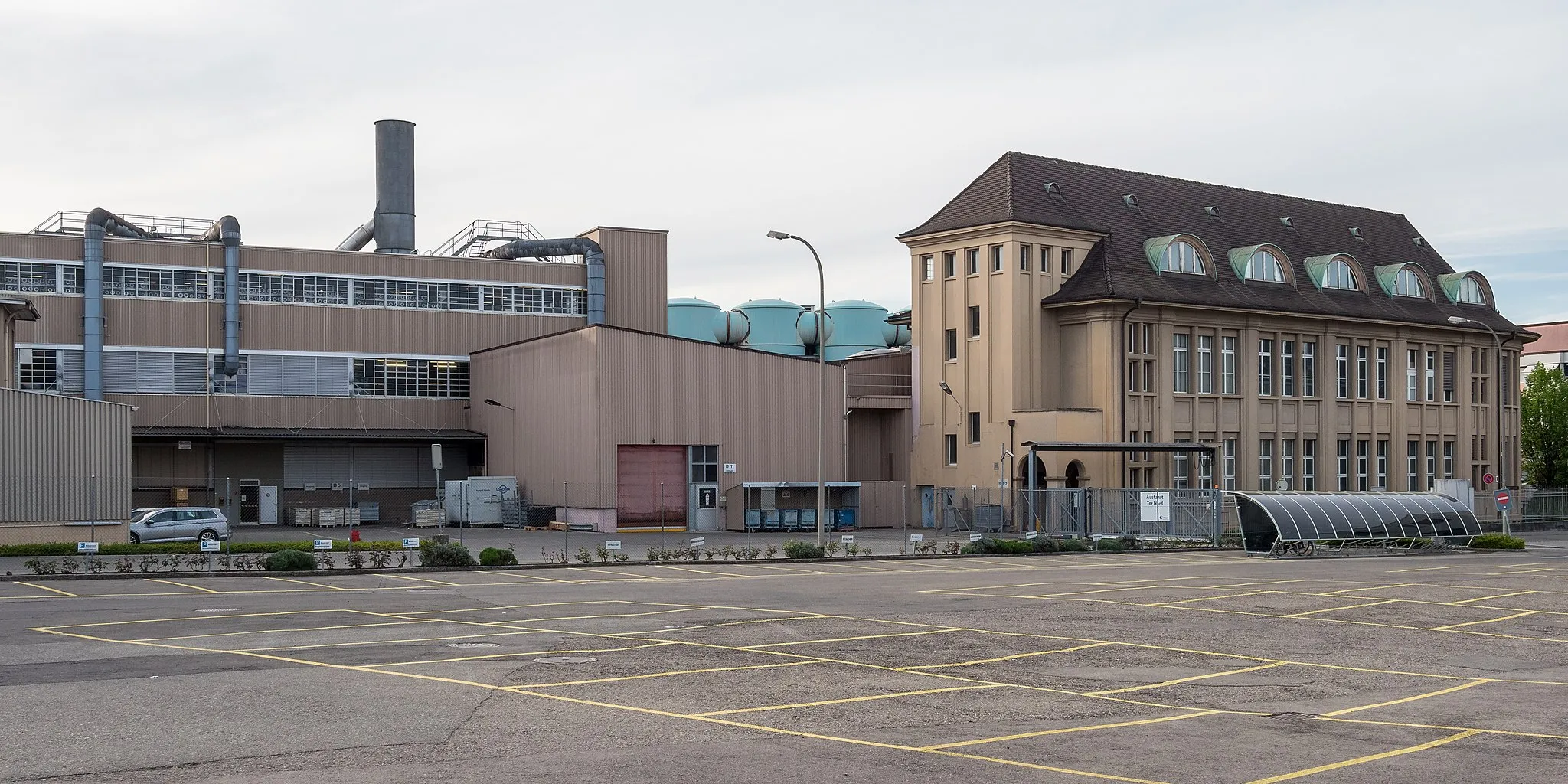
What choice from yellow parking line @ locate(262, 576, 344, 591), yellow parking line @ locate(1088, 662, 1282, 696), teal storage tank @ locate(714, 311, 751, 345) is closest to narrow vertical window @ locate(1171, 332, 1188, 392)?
teal storage tank @ locate(714, 311, 751, 345)

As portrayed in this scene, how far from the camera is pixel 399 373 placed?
222 ft

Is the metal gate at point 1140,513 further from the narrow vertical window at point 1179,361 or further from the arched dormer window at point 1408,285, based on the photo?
the arched dormer window at point 1408,285

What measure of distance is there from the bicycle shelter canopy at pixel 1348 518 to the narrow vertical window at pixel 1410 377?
2322 cm

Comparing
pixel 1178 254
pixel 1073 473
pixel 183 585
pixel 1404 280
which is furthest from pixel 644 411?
pixel 1404 280

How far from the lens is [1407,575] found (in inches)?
1404

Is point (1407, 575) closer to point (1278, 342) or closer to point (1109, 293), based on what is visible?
point (1109, 293)

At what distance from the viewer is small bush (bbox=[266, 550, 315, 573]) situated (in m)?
34.0

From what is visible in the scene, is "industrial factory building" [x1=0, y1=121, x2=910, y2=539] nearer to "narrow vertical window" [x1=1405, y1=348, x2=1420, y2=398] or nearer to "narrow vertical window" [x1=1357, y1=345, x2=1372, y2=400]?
"narrow vertical window" [x1=1357, y1=345, x2=1372, y2=400]

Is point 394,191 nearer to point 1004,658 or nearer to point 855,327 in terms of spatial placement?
point 855,327

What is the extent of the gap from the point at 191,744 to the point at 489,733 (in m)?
2.42

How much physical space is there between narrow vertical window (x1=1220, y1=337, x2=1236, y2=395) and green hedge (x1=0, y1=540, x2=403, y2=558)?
1528 inches

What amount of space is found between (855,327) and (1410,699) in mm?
74190

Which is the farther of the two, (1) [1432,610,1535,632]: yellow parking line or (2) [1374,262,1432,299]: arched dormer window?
(2) [1374,262,1432,299]: arched dormer window

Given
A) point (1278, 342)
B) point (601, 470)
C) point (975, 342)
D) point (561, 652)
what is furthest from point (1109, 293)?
point (561, 652)
